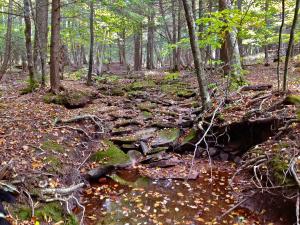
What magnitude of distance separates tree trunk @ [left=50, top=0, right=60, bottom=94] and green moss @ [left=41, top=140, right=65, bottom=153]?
16.2 feet

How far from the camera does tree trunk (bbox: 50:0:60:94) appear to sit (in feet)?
38.0

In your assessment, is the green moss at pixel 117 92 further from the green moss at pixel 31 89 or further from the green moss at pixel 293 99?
the green moss at pixel 293 99

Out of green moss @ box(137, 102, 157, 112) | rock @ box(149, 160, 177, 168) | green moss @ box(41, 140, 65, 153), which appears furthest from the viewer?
green moss @ box(137, 102, 157, 112)

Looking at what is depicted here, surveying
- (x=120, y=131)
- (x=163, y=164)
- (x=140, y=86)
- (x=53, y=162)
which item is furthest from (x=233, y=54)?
(x=53, y=162)

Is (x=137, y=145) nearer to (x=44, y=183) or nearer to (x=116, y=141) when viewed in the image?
(x=116, y=141)

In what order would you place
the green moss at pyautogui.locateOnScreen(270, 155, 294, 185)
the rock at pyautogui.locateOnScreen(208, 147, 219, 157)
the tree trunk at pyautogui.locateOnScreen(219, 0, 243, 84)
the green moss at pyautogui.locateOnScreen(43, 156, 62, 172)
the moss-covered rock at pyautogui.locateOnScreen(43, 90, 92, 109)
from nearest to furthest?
the green moss at pyautogui.locateOnScreen(270, 155, 294, 185), the green moss at pyautogui.locateOnScreen(43, 156, 62, 172), the rock at pyautogui.locateOnScreen(208, 147, 219, 157), the moss-covered rock at pyautogui.locateOnScreen(43, 90, 92, 109), the tree trunk at pyautogui.locateOnScreen(219, 0, 243, 84)

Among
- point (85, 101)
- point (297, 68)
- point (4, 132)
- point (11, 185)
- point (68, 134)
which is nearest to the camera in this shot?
point (11, 185)

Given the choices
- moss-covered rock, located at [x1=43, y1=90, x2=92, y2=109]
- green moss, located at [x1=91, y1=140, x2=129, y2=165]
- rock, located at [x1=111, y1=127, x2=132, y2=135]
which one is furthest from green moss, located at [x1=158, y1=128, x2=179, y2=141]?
moss-covered rock, located at [x1=43, y1=90, x2=92, y2=109]

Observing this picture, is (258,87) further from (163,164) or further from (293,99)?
(163,164)

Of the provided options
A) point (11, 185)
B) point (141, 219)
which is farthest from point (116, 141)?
point (11, 185)

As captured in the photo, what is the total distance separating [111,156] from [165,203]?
240 cm

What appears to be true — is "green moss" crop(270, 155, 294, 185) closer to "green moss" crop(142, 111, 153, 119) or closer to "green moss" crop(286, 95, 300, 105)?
"green moss" crop(286, 95, 300, 105)

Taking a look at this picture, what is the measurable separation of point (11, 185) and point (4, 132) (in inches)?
108

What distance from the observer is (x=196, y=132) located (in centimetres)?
911
